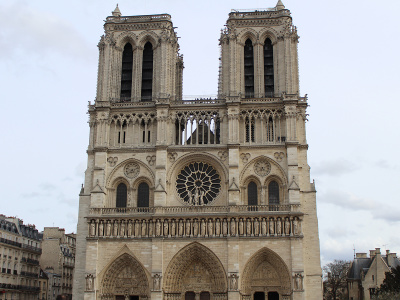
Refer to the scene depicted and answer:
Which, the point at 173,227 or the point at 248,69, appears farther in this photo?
the point at 248,69

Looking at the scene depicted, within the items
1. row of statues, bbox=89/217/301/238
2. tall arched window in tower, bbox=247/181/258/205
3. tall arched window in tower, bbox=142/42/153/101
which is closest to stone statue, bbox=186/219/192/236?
row of statues, bbox=89/217/301/238

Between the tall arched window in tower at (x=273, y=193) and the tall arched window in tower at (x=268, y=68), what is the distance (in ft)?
21.4

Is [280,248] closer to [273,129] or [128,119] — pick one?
[273,129]

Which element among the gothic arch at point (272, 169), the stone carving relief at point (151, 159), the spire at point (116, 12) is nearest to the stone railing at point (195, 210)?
the gothic arch at point (272, 169)

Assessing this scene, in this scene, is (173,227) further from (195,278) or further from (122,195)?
(122,195)

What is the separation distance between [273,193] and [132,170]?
9.70 m

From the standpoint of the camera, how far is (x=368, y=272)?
147 ft

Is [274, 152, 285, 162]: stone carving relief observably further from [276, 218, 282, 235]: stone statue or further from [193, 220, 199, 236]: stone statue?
[193, 220, 199, 236]: stone statue

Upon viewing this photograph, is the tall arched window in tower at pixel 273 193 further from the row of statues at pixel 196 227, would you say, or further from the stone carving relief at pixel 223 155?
the stone carving relief at pixel 223 155

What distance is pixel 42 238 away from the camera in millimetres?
51281

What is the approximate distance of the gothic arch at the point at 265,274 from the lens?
33438 millimetres

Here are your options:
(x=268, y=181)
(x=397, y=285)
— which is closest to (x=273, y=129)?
(x=268, y=181)

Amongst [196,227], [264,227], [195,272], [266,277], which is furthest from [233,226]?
[195,272]

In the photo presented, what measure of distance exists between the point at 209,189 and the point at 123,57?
39.8 feet
